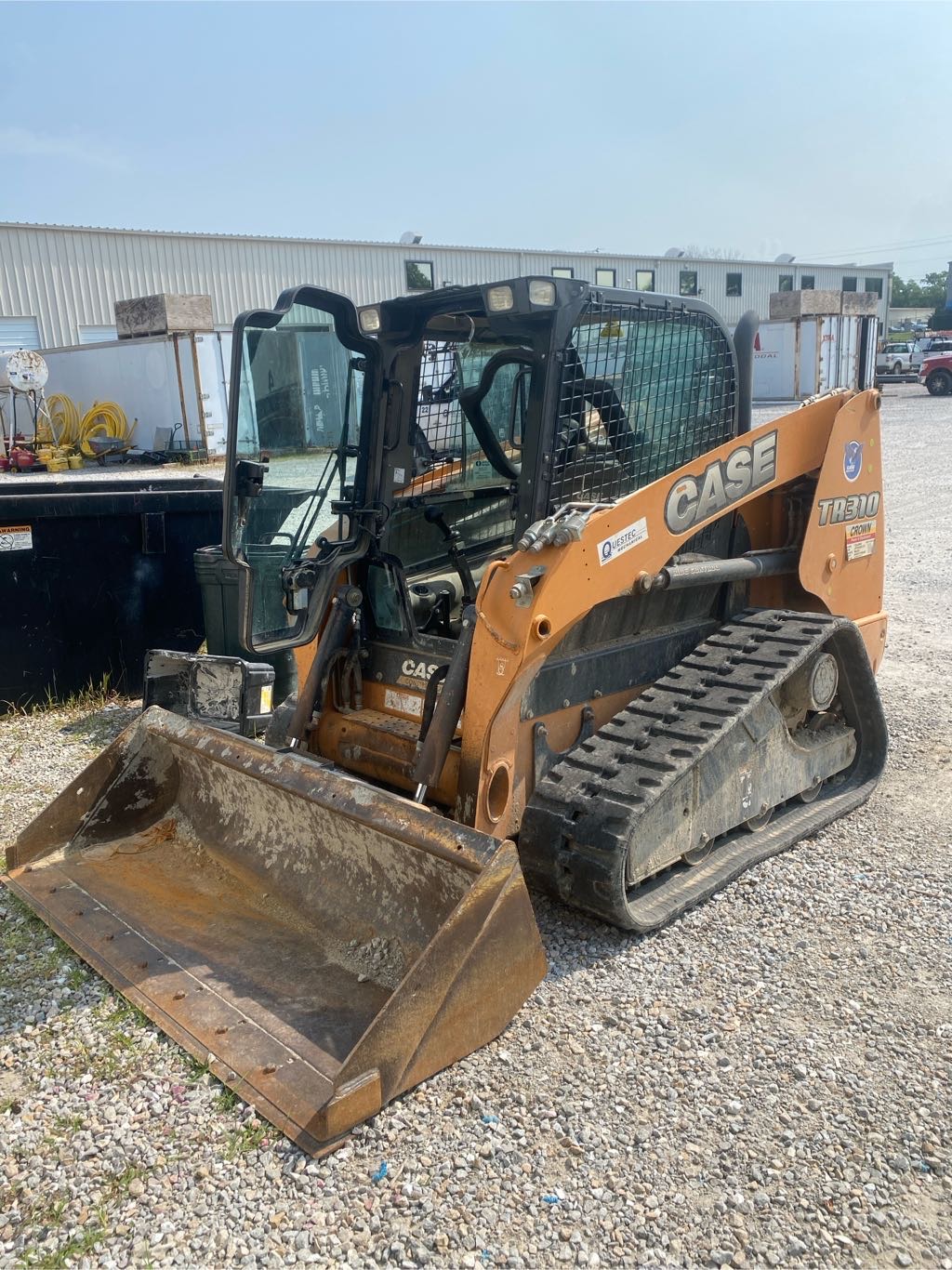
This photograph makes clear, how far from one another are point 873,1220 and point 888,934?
1452 mm

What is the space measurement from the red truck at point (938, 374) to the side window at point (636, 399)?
29193 millimetres

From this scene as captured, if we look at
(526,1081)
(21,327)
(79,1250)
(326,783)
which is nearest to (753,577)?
(326,783)

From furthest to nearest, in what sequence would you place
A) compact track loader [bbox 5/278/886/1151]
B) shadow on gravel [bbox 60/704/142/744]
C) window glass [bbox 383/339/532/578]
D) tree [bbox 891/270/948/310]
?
tree [bbox 891/270/948/310] → shadow on gravel [bbox 60/704/142/744] → window glass [bbox 383/339/532/578] → compact track loader [bbox 5/278/886/1151]

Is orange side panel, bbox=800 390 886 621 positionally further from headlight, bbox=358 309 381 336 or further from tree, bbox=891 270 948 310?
tree, bbox=891 270 948 310

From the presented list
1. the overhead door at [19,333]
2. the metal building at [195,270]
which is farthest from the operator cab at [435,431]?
the overhead door at [19,333]

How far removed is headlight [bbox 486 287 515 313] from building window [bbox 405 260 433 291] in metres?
27.9

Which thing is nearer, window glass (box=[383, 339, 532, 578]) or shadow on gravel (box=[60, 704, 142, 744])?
window glass (box=[383, 339, 532, 578])

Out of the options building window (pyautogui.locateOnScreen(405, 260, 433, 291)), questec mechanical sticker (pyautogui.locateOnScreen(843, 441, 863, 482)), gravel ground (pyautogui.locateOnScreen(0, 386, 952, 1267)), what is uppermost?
building window (pyautogui.locateOnScreen(405, 260, 433, 291))

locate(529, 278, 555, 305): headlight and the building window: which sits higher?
the building window

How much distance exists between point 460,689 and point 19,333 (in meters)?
25.1

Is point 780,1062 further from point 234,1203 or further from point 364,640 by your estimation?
point 364,640

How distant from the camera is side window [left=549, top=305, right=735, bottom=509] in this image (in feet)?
13.1

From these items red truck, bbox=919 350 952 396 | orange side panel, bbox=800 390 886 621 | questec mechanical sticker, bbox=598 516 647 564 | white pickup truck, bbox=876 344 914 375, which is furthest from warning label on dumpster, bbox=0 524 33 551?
white pickup truck, bbox=876 344 914 375

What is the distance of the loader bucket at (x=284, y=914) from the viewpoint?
296cm
